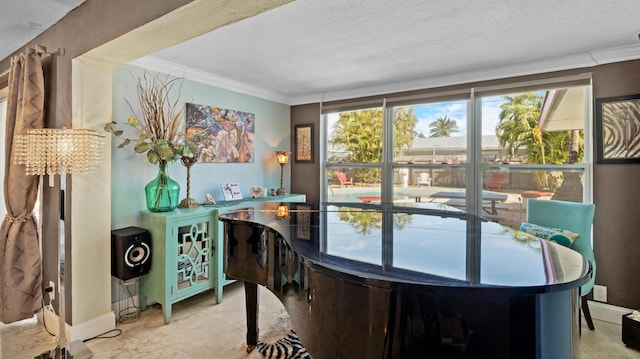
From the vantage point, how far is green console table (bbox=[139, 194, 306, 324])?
265cm

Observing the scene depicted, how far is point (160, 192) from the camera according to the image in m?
2.82

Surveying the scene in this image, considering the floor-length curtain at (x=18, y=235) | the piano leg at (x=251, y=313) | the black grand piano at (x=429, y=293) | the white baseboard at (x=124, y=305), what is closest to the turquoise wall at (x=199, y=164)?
the floor-length curtain at (x=18, y=235)

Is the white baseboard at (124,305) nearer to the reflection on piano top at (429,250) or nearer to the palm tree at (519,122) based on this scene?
the reflection on piano top at (429,250)

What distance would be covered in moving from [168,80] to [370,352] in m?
3.03

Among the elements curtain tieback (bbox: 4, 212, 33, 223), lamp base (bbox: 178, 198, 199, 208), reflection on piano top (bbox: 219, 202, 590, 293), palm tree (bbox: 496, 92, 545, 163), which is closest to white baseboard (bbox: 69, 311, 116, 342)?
curtain tieback (bbox: 4, 212, 33, 223)

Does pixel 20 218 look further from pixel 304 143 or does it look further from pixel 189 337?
pixel 304 143

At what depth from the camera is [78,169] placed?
2.06 m

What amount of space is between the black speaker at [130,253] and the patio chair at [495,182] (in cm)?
334

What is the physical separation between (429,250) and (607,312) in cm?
244

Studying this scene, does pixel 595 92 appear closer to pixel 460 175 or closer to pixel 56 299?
pixel 460 175

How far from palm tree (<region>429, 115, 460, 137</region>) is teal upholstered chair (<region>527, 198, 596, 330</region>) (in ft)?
3.80

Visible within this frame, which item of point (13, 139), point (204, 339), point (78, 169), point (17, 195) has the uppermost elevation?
point (13, 139)

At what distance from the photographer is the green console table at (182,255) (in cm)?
265

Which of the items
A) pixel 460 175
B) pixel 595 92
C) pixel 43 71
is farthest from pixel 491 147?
pixel 43 71
